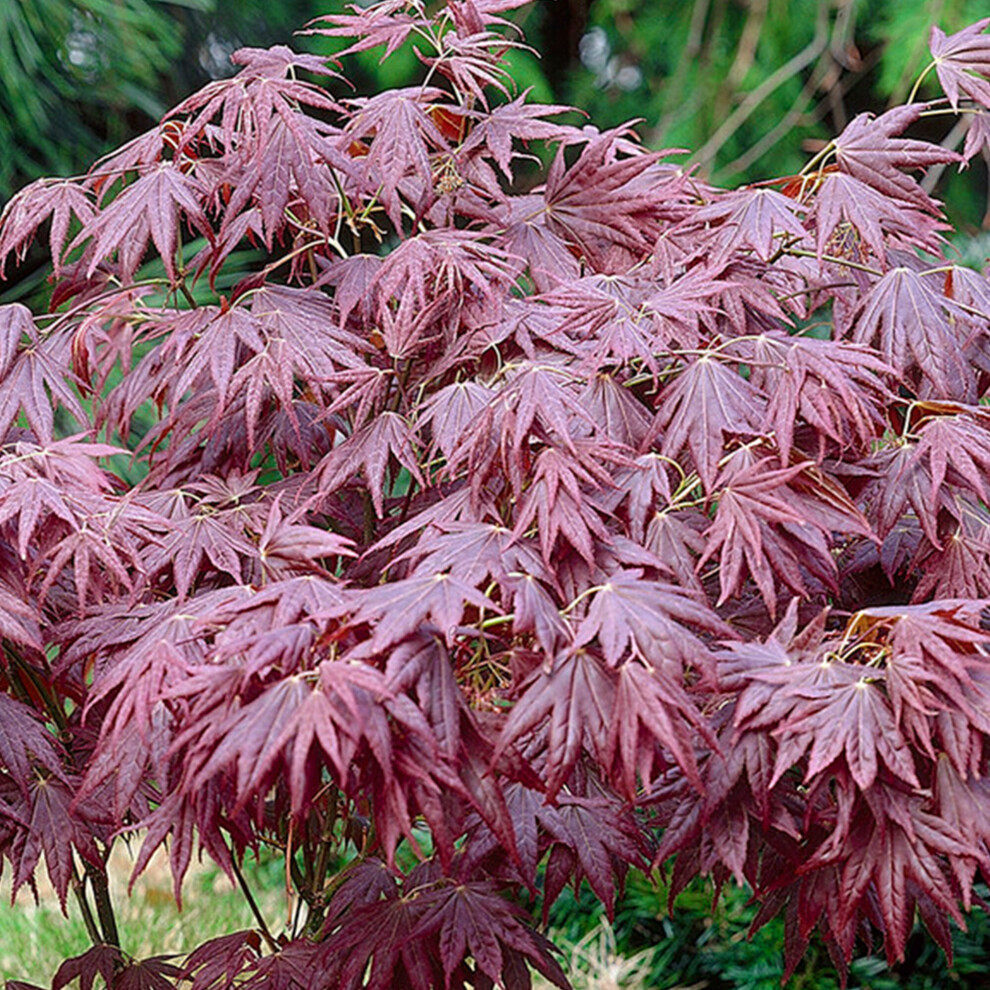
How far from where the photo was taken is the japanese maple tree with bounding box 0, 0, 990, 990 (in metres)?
0.98

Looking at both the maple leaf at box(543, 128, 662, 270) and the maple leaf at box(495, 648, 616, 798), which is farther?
Answer: the maple leaf at box(543, 128, 662, 270)

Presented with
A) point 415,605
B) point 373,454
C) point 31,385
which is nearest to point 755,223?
point 373,454

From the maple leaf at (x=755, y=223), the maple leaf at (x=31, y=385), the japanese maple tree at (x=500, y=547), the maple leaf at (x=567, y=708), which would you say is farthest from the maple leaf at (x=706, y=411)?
the maple leaf at (x=31, y=385)

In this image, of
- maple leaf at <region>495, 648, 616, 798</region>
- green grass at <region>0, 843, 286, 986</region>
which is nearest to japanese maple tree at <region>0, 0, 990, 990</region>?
maple leaf at <region>495, 648, 616, 798</region>

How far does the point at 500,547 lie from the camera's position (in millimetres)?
1063

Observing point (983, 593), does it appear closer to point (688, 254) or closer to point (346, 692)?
point (688, 254)

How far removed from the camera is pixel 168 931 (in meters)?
2.84

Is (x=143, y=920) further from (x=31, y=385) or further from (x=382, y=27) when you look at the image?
(x=382, y=27)

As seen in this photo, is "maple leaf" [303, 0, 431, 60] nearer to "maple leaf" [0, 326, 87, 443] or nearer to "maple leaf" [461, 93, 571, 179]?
"maple leaf" [461, 93, 571, 179]

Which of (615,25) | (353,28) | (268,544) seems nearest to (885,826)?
(268,544)

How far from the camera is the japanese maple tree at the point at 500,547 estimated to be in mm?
977

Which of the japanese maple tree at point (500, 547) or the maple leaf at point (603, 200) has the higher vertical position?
the maple leaf at point (603, 200)

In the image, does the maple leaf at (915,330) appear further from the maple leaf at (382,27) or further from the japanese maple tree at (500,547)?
the maple leaf at (382,27)

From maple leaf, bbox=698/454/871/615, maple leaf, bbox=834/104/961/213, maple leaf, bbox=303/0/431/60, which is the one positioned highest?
maple leaf, bbox=303/0/431/60
